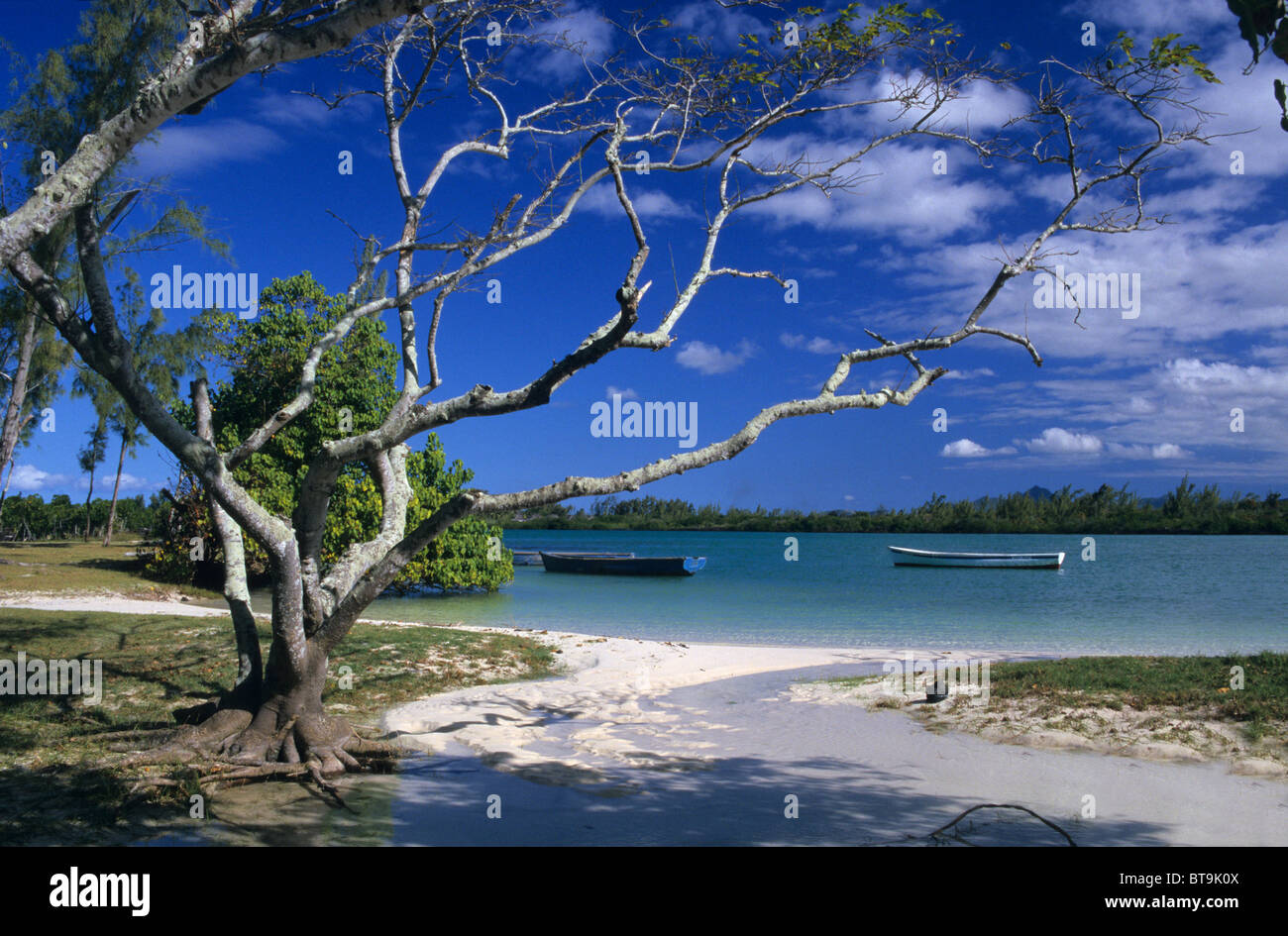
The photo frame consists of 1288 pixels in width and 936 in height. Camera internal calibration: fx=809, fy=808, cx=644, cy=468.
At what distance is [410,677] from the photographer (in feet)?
37.8

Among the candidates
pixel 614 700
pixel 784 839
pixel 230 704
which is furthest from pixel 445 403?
pixel 614 700

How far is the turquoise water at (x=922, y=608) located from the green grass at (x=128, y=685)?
22.9ft

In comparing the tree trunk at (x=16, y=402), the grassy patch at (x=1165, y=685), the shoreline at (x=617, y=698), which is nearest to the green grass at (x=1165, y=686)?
the grassy patch at (x=1165, y=685)

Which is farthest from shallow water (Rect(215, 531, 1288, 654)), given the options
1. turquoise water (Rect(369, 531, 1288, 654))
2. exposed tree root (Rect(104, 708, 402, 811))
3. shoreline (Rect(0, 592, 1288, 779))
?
exposed tree root (Rect(104, 708, 402, 811))

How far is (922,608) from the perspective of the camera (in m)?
27.7

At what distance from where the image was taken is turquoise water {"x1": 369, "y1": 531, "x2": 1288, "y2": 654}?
64.9 feet

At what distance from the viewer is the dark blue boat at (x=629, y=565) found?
4112cm

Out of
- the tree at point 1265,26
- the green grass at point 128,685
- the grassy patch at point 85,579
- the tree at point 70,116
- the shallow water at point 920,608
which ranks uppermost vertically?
the tree at point 70,116

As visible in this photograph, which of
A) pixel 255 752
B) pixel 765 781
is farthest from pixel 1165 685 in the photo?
pixel 255 752

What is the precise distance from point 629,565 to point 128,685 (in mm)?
32291

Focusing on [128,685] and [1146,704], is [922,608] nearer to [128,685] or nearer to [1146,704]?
[1146,704]

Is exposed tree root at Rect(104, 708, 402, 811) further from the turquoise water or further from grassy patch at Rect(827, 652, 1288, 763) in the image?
the turquoise water

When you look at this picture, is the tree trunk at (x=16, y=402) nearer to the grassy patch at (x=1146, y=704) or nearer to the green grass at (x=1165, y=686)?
the grassy patch at (x=1146, y=704)
